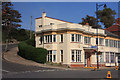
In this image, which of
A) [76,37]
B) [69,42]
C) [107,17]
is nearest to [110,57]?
[76,37]

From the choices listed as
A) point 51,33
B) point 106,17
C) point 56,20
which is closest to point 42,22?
point 56,20

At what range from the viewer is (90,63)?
39.1 m

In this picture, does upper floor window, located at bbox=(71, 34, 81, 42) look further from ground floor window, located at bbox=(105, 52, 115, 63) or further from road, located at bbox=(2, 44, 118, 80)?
road, located at bbox=(2, 44, 118, 80)

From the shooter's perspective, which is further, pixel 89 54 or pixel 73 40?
pixel 89 54

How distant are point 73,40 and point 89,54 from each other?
5958 millimetres

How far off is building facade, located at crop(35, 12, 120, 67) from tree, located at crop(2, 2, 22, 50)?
489 centimetres

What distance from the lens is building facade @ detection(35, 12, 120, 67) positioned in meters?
34.5

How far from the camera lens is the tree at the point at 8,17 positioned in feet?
120

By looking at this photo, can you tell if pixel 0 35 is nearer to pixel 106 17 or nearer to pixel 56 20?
pixel 56 20

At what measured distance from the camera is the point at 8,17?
36.7 metres

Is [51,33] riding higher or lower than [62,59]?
higher

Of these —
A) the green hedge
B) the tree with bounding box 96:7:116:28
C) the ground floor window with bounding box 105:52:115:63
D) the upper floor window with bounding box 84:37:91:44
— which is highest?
the tree with bounding box 96:7:116:28

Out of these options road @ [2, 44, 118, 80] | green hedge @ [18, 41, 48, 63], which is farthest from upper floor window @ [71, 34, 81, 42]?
road @ [2, 44, 118, 80]

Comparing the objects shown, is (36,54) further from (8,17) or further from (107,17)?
(107,17)
